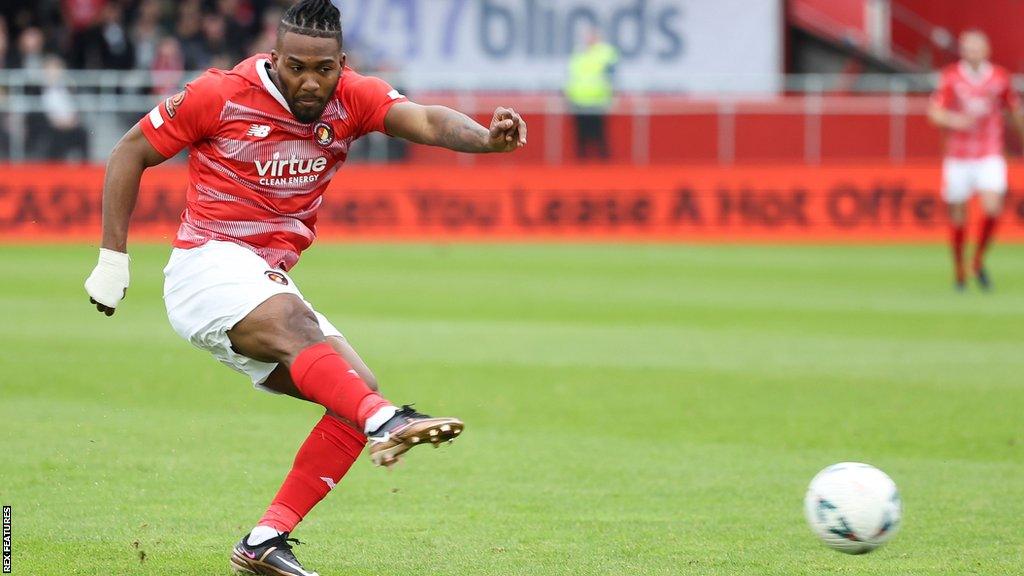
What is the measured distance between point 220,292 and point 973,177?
1328 centimetres

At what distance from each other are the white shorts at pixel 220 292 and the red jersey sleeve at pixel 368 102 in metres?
0.64

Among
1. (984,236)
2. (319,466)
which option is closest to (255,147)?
(319,466)

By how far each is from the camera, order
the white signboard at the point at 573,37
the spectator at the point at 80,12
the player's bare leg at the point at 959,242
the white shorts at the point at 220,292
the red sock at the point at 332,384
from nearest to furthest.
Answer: the red sock at the point at 332,384
the white shorts at the point at 220,292
the player's bare leg at the point at 959,242
the spectator at the point at 80,12
the white signboard at the point at 573,37

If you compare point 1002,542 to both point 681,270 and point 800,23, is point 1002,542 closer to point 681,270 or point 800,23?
point 681,270

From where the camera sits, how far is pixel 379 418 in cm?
484

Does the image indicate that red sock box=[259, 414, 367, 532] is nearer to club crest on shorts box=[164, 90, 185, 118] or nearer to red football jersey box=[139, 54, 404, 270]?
red football jersey box=[139, 54, 404, 270]

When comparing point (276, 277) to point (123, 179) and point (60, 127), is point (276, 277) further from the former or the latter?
point (60, 127)

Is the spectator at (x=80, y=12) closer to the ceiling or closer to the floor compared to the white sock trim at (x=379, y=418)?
closer to the ceiling

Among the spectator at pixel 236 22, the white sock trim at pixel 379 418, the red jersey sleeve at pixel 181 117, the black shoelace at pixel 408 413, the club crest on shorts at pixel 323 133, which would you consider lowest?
the white sock trim at pixel 379 418

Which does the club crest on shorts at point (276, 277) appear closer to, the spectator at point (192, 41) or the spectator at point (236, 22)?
the spectator at point (192, 41)

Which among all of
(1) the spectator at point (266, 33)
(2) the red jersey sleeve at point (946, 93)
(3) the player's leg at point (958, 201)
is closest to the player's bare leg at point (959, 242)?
(3) the player's leg at point (958, 201)

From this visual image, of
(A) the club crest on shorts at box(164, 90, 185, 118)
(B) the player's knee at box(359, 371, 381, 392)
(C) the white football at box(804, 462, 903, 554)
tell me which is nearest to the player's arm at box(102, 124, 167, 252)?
(A) the club crest on shorts at box(164, 90, 185, 118)

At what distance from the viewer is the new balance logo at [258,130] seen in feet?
18.1

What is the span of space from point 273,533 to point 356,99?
1.58m
